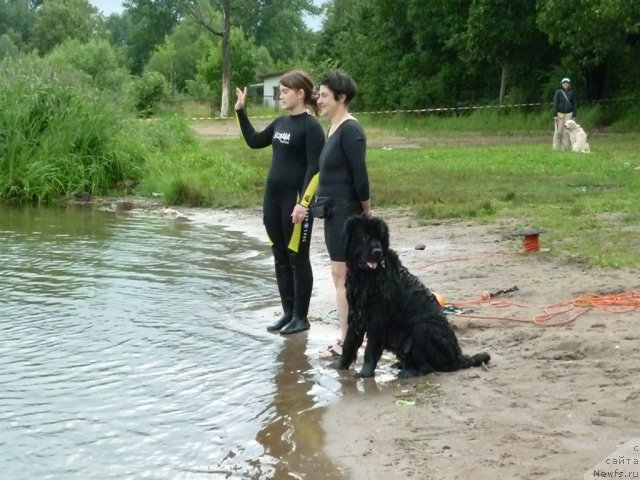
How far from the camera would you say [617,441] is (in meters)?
4.77

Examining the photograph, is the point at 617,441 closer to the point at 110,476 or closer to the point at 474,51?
the point at 110,476

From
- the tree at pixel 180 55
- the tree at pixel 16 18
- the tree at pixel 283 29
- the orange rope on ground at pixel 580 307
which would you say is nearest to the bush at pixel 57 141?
the orange rope on ground at pixel 580 307

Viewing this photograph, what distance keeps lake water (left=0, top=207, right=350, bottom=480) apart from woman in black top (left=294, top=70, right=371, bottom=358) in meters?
1.04

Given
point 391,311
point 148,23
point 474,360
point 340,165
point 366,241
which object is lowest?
point 474,360

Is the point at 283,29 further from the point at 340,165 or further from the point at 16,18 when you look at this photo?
the point at 340,165

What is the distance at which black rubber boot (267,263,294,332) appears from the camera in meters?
8.17

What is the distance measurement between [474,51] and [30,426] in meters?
33.1

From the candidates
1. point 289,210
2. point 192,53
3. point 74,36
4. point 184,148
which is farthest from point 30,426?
point 74,36

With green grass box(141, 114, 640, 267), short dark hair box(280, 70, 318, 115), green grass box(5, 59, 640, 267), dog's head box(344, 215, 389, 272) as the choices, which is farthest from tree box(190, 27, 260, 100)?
dog's head box(344, 215, 389, 272)

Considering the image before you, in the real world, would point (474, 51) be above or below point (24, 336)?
above

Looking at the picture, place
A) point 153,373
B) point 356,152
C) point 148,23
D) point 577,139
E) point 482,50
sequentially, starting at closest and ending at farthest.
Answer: point 356,152
point 153,373
point 577,139
point 482,50
point 148,23

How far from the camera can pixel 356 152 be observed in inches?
269

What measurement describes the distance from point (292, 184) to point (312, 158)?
0.36 meters

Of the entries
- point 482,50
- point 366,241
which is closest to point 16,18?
point 482,50
